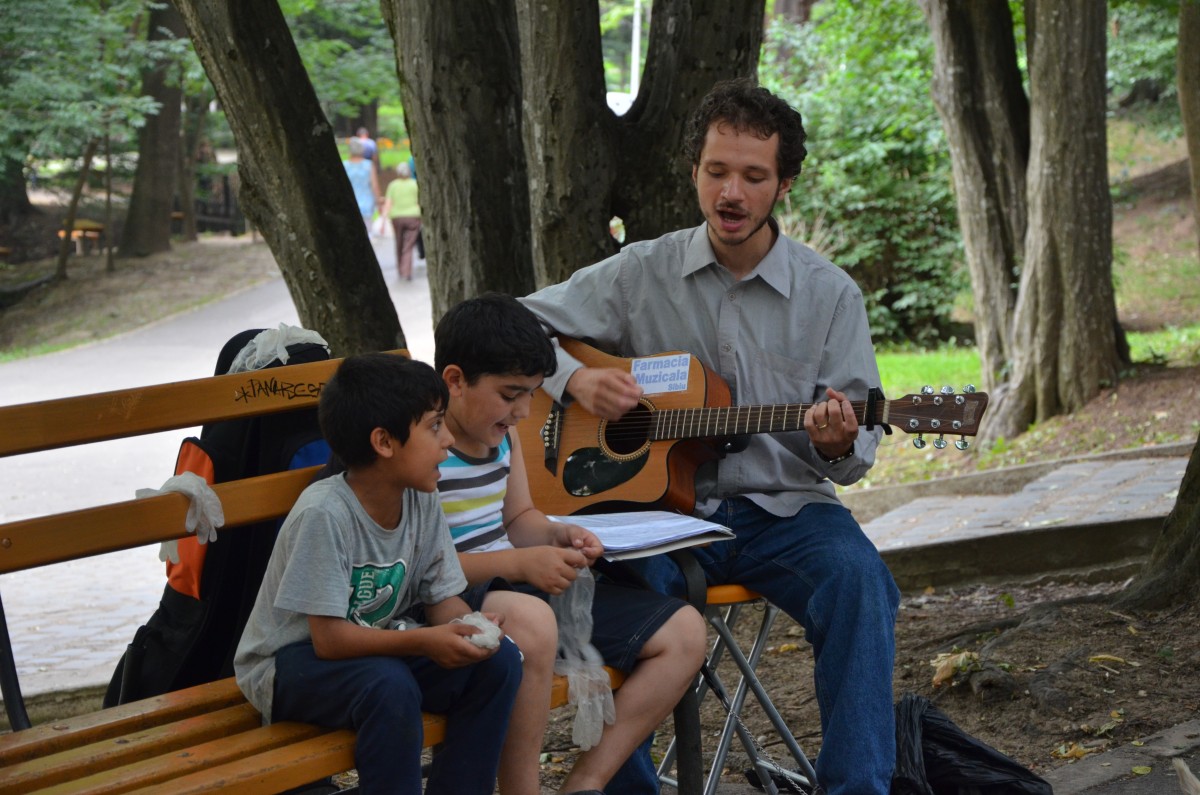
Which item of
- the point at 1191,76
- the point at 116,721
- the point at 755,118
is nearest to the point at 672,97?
the point at 755,118

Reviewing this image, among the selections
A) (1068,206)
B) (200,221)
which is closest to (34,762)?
(1068,206)

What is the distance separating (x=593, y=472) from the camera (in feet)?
12.5

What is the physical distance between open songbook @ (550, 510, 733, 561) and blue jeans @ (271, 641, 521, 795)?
0.40 meters

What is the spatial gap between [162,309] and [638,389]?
1965 cm

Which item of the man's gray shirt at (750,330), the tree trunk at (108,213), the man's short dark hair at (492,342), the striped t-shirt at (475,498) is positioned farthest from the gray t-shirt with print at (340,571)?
the tree trunk at (108,213)

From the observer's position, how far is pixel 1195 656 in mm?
4426

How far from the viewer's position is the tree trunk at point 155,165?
25656 mm

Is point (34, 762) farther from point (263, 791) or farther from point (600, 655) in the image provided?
point (600, 655)

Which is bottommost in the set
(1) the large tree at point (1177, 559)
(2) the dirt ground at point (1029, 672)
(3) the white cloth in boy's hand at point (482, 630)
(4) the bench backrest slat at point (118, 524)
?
(2) the dirt ground at point (1029, 672)

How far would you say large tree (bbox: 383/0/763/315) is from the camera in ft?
16.7

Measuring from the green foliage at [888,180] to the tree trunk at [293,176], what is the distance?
1210 cm

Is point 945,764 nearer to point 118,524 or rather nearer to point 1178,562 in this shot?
point 1178,562

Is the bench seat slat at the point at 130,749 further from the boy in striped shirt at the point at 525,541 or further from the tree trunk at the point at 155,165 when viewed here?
the tree trunk at the point at 155,165

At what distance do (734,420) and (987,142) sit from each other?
814 centimetres
